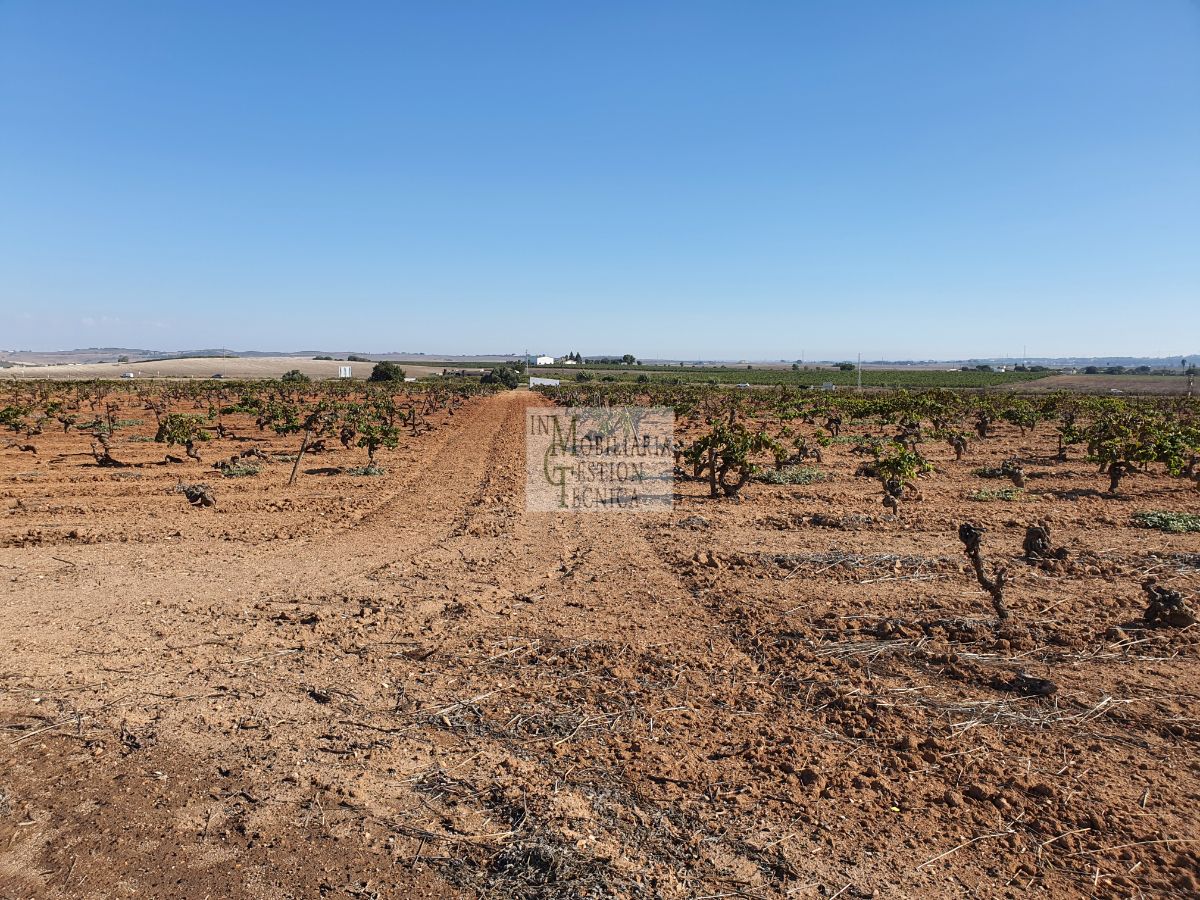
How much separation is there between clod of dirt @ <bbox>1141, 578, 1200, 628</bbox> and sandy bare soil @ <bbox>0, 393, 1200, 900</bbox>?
10 cm

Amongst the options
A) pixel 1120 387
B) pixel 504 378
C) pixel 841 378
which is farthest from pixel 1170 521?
pixel 841 378

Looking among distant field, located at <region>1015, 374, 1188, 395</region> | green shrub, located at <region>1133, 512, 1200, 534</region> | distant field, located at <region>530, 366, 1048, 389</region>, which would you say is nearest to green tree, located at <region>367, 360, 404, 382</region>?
A: distant field, located at <region>530, 366, 1048, 389</region>

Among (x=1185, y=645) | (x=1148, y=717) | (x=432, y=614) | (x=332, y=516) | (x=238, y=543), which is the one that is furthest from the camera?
(x=332, y=516)

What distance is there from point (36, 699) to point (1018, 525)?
12.8m

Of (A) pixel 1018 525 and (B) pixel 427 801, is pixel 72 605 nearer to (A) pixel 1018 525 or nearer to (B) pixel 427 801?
(B) pixel 427 801

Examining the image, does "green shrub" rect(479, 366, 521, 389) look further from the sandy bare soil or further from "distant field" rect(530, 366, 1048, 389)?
the sandy bare soil

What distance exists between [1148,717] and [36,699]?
28.8ft

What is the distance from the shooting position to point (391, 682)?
5.82 metres

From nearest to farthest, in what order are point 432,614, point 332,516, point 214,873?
point 214,873 < point 432,614 < point 332,516

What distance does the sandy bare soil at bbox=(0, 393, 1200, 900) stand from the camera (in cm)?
373

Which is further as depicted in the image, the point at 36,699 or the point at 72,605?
the point at 72,605

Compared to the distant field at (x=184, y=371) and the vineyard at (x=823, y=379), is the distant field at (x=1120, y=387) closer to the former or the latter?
the vineyard at (x=823, y=379)

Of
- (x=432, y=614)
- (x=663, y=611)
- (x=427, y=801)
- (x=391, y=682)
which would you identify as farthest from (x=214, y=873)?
(x=663, y=611)

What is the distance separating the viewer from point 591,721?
518cm
